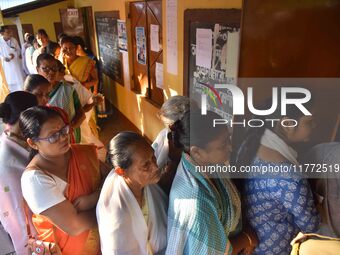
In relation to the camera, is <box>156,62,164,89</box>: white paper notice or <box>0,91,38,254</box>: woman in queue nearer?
<box>0,91,38,254</box>: woman in queue

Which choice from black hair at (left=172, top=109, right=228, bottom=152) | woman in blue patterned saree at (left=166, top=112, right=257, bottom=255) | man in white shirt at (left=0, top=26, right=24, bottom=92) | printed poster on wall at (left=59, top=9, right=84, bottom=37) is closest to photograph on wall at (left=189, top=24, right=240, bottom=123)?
black hair at (left=172, top=109, right=228, bottom=152)

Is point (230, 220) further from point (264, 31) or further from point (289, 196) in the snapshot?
point (264, 31)

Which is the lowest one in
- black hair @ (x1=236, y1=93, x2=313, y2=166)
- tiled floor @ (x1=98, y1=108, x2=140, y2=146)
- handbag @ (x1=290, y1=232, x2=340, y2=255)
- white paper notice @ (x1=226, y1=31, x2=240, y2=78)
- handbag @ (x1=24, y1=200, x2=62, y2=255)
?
tiled floor @ (x1=98, y1=108, x2=140, y2=146)

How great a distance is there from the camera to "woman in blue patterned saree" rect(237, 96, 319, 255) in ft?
3.33

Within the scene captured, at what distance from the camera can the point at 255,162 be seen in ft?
3.56

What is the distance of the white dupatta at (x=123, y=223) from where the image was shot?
3.08 feet

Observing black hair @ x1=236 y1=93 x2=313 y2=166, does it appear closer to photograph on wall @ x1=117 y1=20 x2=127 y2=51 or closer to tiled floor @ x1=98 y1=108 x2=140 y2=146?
tiled floor @ x1=98 y1=108 x2=140 y2=146

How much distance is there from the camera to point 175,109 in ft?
4.44

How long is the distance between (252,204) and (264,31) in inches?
30.0

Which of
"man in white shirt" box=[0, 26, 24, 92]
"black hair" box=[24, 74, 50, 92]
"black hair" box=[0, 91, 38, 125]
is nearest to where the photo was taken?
"black hair" box=[0, 91, 38, 125]

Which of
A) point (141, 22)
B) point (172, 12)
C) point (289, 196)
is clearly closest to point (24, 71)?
point (141, 22)

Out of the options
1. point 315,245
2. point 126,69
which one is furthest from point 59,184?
point 126,69

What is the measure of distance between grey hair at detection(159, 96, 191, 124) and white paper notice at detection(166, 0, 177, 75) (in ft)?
4.56

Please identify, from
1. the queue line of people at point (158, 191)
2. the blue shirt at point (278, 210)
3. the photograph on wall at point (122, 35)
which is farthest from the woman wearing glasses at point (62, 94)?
the photograph on wall at point (122, 35)
